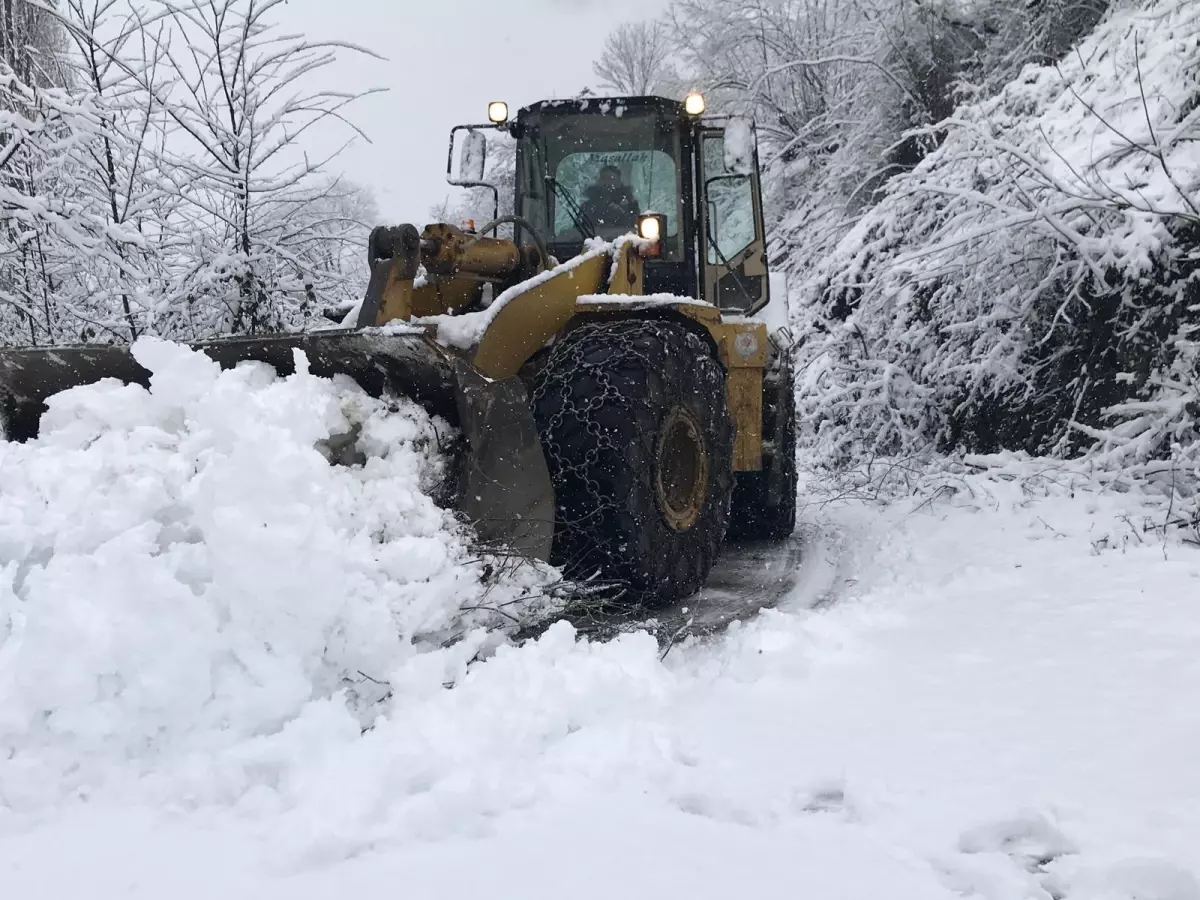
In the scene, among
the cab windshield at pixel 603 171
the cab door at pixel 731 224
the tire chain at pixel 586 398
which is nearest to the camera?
the tire chain at pixel 586 398

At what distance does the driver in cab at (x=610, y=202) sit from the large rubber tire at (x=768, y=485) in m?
1.48

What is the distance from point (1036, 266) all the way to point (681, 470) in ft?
14.0

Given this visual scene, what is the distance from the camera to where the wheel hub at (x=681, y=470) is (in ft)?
14.4

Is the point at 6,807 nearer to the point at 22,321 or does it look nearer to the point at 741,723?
the point at 741,723

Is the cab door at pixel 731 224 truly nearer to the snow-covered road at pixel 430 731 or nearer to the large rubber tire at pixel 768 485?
the large rubber tire at pixel 768 485

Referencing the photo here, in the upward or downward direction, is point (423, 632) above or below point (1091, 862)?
above

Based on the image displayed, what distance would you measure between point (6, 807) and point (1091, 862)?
7.34 ft

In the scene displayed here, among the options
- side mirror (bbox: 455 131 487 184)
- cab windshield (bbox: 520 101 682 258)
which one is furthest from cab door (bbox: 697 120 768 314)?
side mirror (bbox: 455 131 487 184)

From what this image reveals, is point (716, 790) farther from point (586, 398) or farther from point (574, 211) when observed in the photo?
point (574, 211)

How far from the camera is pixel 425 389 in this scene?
3914 millimetres

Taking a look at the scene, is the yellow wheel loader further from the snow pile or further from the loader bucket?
the snow pile

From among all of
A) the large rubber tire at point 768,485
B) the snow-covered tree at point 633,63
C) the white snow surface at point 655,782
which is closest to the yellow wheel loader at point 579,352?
the large rubber tire at point 768,485

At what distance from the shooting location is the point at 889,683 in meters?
3.13

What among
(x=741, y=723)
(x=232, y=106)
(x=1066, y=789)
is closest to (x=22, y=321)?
(x=232, y=106)
